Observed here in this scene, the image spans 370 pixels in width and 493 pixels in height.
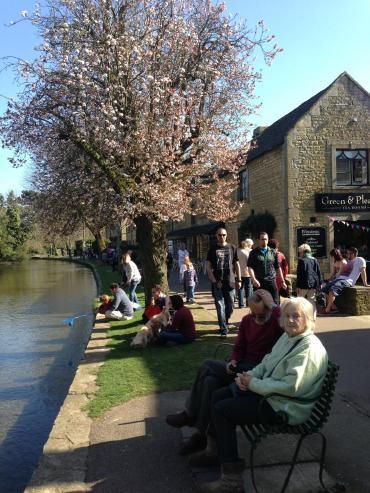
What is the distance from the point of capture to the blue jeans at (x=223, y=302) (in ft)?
28.7

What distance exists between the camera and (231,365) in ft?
13.8

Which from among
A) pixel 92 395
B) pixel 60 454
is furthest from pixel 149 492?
pixel 92 395

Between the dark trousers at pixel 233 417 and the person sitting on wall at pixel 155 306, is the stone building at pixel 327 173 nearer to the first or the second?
the person sitting on wall at pixel 155 306

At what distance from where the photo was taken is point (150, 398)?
570cm

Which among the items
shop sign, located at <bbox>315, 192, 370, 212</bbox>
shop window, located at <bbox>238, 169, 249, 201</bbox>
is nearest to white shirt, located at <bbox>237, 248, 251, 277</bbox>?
shop sign, located at <bbox>315, 192, 370, 212</bbox>

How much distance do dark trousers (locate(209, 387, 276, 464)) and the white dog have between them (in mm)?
4780

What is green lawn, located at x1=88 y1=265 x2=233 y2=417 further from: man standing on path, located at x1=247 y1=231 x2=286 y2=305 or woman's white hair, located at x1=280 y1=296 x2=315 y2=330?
woman's white hair, located at x1=280 y1=296 x2=315 y2=330

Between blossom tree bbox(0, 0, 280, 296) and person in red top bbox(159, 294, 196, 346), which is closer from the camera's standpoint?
person in red top bbox(159, 294, 196, 346)

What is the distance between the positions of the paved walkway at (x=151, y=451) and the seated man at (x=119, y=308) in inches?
213

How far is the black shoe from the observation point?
13.6 ft

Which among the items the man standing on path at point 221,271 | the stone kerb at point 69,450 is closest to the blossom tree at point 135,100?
the man standing on path at point 221,271

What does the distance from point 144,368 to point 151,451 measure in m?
2.76

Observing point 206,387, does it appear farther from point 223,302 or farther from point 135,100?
point 135,100

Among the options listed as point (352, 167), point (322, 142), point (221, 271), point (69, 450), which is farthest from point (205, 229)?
point (69, 450)
